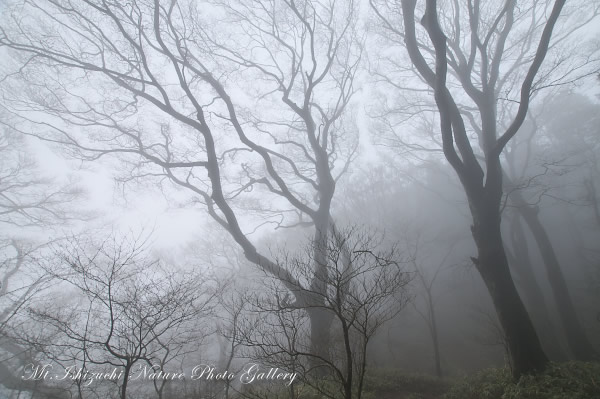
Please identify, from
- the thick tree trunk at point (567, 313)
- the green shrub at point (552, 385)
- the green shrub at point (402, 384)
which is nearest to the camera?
the green shrub at point (552, 385)

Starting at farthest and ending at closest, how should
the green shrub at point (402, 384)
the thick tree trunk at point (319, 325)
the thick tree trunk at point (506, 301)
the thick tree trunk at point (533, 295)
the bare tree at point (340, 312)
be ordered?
the thick tree trunk at point (533, 295) < the green shrub at point (402, 384) < the thick tree trunk at point (319, 325) < the thick tree trunk at point (506, 301) < the bare tree at point (340, 312)

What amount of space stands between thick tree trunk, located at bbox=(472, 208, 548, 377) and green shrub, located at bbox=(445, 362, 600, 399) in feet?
0.73

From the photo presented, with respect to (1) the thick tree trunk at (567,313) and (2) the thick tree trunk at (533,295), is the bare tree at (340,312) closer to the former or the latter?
(1) the thick tree trunk at (567,313)

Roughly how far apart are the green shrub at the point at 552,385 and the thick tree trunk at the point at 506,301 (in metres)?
0.22

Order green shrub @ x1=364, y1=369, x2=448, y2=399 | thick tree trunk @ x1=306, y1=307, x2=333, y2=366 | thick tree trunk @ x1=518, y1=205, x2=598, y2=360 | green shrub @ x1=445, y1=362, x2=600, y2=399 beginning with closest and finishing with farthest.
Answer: green shrub @ x1=445, y1=362, x2=600, y2=399 < thick tree trunk @ x1=306, y1=307, x2=333, y2=366 < green shrub @ x1=364, y1=369, x2=448, y2=399 < thick tree trunk @ x1=518, y1=205, x2=598, y2=360

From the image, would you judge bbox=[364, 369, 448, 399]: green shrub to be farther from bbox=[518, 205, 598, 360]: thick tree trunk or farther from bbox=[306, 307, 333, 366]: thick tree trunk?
bbox=[518, 205, 598, 360]: thick tree trunk

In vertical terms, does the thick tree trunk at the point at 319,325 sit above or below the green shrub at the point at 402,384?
above

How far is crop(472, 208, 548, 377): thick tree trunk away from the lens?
214 inches

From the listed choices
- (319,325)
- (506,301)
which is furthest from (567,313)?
(319,325)

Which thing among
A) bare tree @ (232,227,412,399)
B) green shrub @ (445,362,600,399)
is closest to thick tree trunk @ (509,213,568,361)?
green shrub @ (445,362,600,399)

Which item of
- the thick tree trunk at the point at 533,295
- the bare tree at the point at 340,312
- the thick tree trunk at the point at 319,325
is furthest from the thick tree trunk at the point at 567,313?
the bare tree at the point at 340,312

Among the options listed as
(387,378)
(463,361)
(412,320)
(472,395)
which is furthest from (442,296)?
(472,395)

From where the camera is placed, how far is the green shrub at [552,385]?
4.72m

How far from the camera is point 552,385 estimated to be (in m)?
4.93
